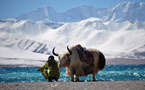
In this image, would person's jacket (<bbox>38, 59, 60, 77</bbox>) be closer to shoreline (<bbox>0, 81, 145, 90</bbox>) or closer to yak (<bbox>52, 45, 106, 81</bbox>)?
yak (<bbox>52, 45, 106, 81</bbox>)

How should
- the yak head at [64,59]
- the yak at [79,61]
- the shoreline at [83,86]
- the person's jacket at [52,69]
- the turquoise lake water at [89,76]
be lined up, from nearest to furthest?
the shoreline at [83,86], the yak head at [64,59], the yak at [79,61], the person's jacket at [52,69], the turquoise lake water at [89,76]

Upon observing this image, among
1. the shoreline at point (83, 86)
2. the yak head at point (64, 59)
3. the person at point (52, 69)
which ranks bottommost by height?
the shoreline at point (83, 86)

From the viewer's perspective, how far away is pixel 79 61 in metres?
16.1

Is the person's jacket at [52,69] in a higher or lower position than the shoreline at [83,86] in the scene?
higher

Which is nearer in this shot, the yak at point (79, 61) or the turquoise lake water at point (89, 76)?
the yak at point (79, 61)

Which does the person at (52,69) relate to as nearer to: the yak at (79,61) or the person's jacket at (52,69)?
the person's jacket at (52,69)

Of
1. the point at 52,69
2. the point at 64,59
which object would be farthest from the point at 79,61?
the point at 52,69

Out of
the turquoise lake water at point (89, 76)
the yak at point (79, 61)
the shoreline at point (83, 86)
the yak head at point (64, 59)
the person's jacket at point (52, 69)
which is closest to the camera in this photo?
the shoreline at point (83, 86)

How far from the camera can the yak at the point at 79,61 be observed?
15.9 m

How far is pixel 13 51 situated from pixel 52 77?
163m

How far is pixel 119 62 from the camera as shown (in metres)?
181

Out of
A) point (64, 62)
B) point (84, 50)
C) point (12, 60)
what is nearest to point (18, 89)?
point (64, 62)

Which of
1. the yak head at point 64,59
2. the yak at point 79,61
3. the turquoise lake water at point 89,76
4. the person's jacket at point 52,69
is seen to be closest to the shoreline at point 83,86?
the yak head at point 64,59

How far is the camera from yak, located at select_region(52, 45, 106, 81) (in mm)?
15858
